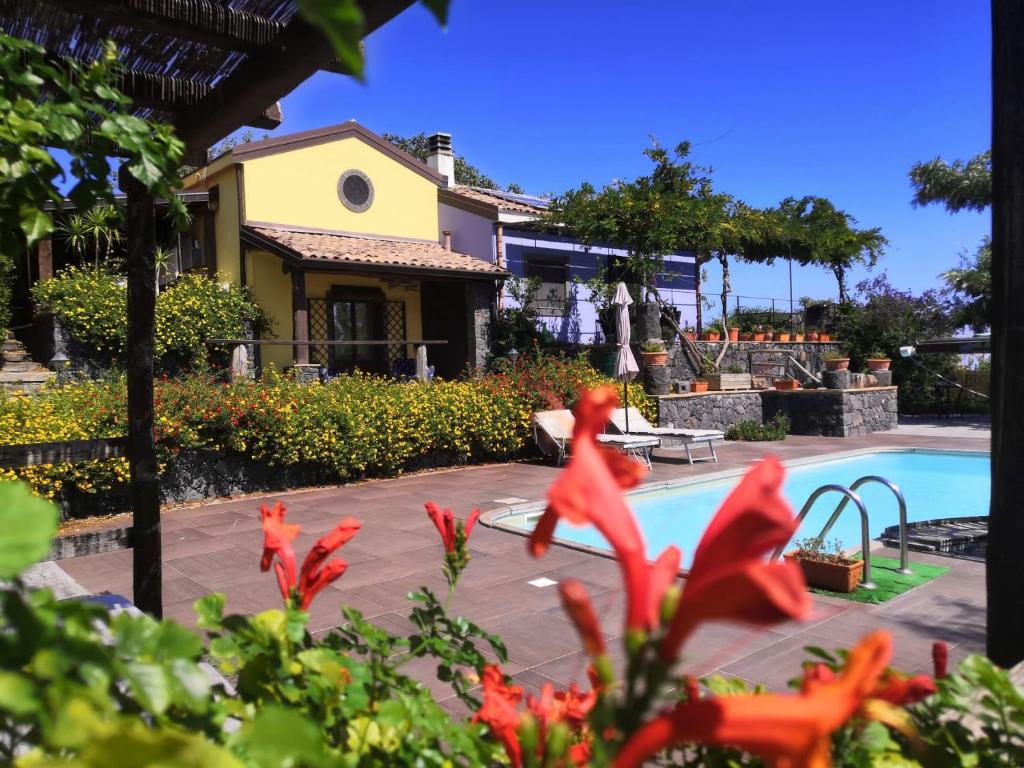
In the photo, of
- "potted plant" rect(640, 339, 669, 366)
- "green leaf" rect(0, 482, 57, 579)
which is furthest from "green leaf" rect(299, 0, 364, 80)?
"potted plant" rect(640, 339, 669, 366)

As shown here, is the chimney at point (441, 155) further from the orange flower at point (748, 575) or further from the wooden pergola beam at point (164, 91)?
the orange flower at point (748, 575)

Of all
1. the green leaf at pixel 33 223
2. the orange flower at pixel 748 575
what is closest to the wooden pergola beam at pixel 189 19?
the green leaf at pixel 33 223

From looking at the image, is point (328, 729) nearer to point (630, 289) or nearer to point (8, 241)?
point (8, 241)

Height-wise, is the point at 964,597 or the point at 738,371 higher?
the point at 738,371

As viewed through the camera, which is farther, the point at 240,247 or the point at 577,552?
the point at 240,247

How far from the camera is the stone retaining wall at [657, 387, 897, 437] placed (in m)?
14.9

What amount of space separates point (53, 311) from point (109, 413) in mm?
4895

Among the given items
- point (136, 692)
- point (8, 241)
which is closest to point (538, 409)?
point (8, 241)

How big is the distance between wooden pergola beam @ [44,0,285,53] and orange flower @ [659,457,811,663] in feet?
7.79

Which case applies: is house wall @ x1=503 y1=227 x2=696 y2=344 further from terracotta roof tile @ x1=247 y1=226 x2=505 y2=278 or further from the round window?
the round window

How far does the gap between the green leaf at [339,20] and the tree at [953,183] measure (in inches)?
1049

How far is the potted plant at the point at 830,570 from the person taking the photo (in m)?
5.02

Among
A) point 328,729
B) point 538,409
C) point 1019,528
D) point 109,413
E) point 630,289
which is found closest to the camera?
point 328,729

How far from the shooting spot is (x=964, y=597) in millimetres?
4668
